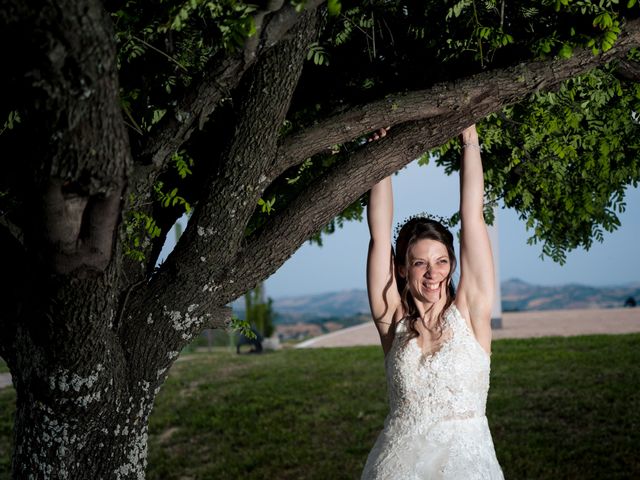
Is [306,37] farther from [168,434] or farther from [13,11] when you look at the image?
[168,434]

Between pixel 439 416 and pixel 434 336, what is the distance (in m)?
0.44

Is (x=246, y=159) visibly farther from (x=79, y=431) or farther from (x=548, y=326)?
(x=548, y=326)

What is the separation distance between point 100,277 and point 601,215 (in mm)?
5112

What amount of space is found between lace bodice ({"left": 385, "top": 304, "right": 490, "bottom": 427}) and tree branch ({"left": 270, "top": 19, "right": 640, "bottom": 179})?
1.14 meters

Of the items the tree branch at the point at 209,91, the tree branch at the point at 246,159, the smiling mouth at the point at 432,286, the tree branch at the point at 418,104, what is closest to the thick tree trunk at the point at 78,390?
the tree branch at the point at 246,159

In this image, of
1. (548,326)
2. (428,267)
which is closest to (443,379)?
(428,267)

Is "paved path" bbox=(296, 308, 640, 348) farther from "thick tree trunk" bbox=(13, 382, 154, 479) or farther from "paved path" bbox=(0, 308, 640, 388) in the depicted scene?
"thick tree trunk" bbox=(13, 382, 154, 479)

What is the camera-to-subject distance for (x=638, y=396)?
11438 mm

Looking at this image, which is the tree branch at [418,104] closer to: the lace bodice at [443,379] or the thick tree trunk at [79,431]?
the lace bodice at [443,379]

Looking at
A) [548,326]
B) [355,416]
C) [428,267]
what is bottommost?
[355,416]

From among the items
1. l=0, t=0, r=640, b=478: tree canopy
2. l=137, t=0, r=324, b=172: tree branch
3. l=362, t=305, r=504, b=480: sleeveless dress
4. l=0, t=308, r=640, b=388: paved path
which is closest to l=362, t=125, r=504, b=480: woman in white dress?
l=362, t=305, r=504, b=480: sleeveless dress

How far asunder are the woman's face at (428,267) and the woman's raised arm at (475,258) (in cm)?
10

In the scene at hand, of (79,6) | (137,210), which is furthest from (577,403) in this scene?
(79,6)

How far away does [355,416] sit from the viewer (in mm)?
11930
